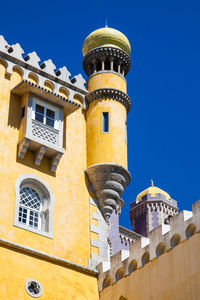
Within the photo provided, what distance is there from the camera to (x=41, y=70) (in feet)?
79.9

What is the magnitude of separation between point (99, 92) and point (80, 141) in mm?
2518

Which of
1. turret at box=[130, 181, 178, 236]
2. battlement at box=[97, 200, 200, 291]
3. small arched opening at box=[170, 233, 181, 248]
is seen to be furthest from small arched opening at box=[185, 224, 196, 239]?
turret at box=[130, 181, 178, 236]

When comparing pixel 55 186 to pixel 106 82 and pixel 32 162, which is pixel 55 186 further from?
pixel 106 82

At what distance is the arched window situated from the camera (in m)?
21.1

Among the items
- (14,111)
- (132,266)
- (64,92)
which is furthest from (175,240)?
(64,92)

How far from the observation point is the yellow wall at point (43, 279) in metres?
19.1

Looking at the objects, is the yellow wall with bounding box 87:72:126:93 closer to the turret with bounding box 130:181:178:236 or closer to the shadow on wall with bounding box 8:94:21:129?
the shadow on wall with bounding box 8:94:21:129

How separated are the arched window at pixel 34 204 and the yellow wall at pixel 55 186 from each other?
0.69ft

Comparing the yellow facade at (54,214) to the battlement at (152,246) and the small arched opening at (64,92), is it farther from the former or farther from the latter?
the small arched opening at (64,92)

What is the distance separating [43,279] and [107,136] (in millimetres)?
7336

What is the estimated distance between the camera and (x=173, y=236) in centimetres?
1881

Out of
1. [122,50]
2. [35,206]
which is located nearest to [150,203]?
[122,50]

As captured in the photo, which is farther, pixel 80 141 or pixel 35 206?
pixel 80 141

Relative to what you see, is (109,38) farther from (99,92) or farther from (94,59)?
(99,92)
